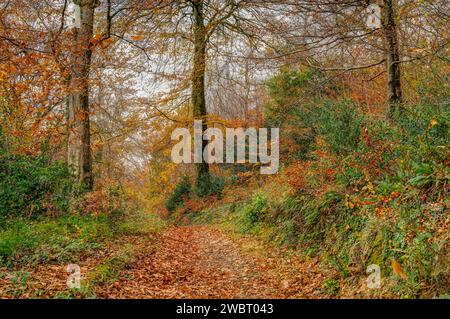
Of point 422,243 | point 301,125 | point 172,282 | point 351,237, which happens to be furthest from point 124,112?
point 422,243

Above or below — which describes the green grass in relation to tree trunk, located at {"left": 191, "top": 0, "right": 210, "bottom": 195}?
below

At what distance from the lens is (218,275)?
6836mm

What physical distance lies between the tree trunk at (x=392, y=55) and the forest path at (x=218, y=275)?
4.03 metres

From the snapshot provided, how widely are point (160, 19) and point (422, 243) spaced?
1278 centimetres

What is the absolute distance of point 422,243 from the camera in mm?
4578

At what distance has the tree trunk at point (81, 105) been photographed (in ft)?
32.4

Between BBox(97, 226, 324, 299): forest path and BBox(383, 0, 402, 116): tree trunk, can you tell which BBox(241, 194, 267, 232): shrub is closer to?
BBox(97, 226, 324, 299): forest path

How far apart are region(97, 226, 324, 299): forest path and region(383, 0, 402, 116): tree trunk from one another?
4026mm

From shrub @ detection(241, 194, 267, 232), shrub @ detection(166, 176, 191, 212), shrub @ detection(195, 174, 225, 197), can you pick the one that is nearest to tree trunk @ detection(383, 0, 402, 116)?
shrub @ detection(241, 194, 267, 232)

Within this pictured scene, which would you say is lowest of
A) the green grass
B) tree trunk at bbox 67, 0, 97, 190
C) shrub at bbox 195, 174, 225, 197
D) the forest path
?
the forest path

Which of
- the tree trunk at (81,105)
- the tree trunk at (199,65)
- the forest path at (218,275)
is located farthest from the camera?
the tree trunk at (199,65)

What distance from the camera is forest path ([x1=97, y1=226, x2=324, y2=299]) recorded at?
18.3 feet

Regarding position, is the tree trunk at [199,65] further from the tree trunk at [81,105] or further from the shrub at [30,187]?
the shrub at [30,187]

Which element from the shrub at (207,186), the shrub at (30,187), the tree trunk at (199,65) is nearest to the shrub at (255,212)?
the shrub at (30,187)
